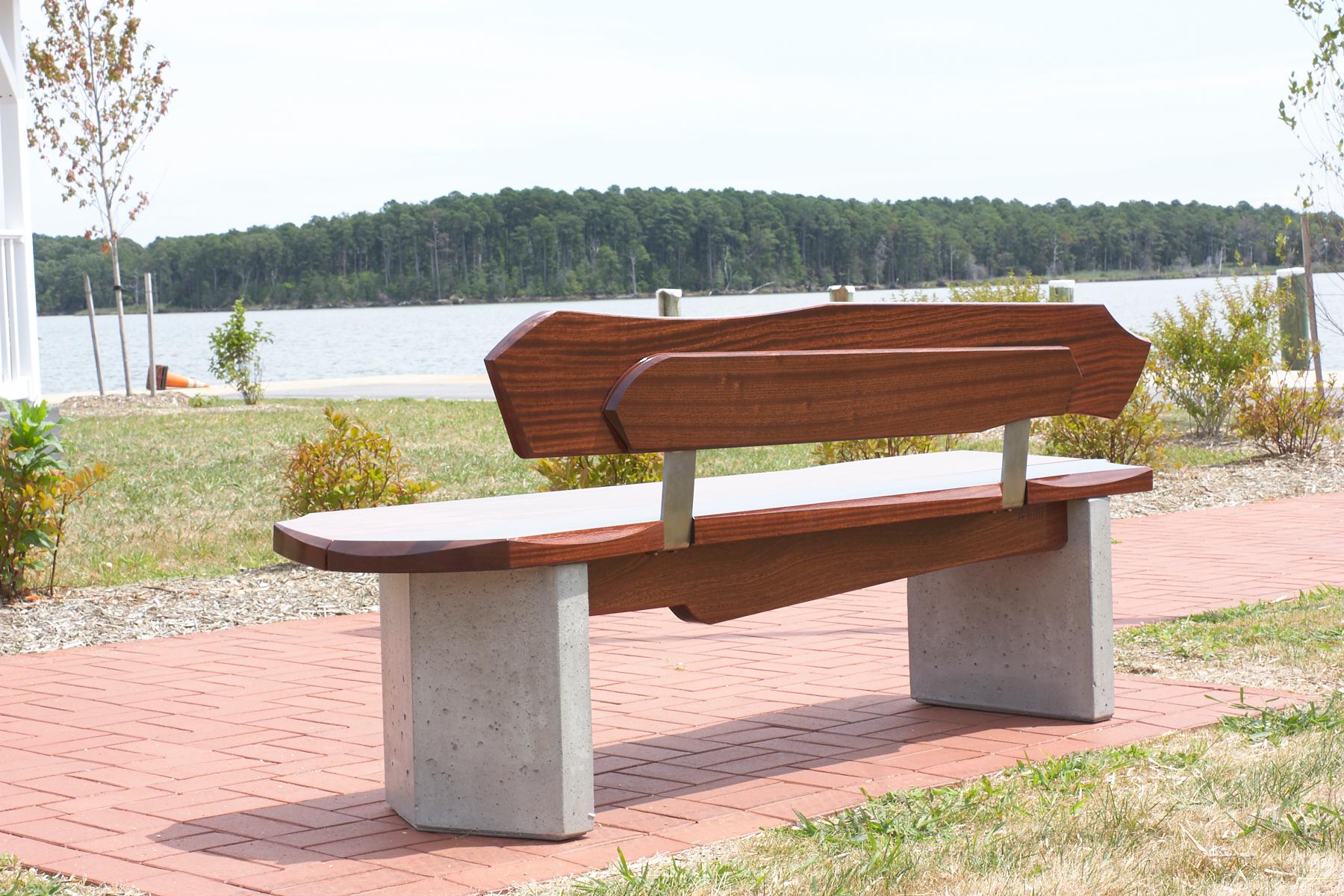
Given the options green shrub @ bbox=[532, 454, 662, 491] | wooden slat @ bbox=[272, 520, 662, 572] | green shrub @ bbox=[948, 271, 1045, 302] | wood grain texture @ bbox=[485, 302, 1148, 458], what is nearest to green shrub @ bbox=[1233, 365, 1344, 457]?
green shrub @ bbox=[948, 271, 1045, 302]

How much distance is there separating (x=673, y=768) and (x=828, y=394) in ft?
Result: 3.79

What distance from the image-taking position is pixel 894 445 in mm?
9844

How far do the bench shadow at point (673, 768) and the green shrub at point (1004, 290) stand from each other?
8.47 meters

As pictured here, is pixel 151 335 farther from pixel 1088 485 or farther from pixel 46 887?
pixel 46 887

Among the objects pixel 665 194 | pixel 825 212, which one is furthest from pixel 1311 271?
pixel 665 194

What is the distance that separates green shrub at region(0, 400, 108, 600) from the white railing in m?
4.15

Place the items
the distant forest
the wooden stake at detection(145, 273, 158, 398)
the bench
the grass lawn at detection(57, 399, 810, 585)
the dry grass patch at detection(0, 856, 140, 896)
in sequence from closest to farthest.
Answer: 1. the dry grass patch at detection(0, 856, 140, 896)
2. the bench
3. the grass lawn at detection(57, 399, 810, 585)
4. the wooden stake at detection(145, 273, 158, 398)
5. the distant forest

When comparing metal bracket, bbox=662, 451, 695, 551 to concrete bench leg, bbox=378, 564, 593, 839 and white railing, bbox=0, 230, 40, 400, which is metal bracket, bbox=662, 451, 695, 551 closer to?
concrete bench leg, bbox=378, 564, 593, 839

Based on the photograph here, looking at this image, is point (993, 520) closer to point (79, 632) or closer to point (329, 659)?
Result: point (329, 659)

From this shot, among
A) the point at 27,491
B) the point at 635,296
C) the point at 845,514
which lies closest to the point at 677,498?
the point at 845,514

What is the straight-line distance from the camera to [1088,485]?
4.16 metres

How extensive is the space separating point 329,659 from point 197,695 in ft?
2.03

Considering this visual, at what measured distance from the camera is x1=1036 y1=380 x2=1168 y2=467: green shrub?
33.9 ft

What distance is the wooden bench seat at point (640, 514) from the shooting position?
3.08m
